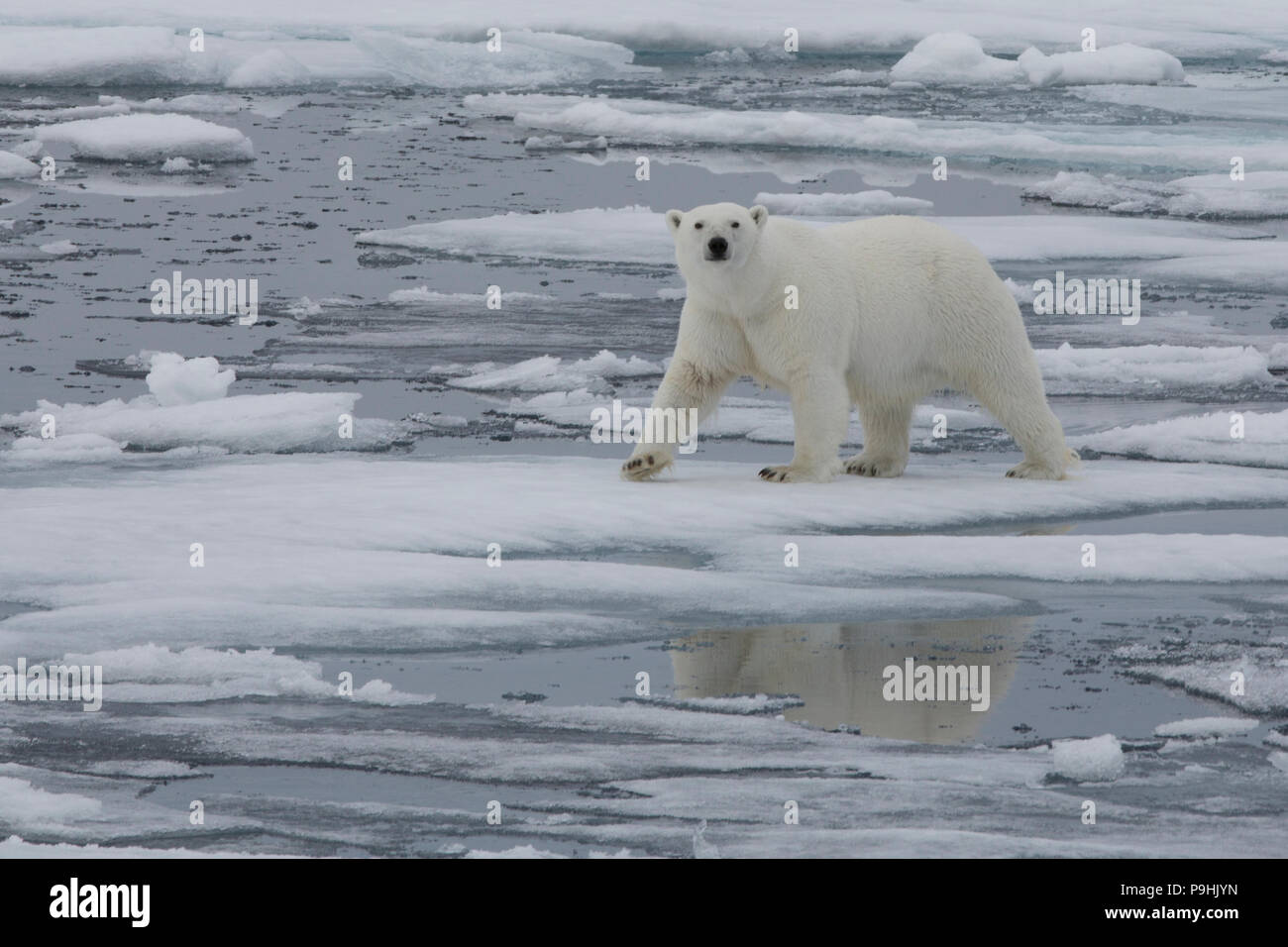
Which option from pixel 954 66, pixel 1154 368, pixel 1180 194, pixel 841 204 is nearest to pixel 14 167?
pixel 841 204

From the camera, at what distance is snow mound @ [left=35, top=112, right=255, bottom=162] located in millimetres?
13828

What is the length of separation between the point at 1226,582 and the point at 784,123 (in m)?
11.1

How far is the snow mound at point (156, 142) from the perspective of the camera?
13.8m

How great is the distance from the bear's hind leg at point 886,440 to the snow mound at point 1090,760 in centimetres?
260

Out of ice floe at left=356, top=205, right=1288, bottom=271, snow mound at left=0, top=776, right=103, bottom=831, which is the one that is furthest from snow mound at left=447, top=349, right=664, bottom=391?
snow mound at left=0, top=776, right=103, bottom=831

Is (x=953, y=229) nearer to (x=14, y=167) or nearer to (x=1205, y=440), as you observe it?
(x=1205, y=440)

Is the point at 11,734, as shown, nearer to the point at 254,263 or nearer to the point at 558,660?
the point at 558,660

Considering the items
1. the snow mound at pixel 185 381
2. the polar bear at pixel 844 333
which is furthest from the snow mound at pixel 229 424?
the polar bear at pixel 844 333

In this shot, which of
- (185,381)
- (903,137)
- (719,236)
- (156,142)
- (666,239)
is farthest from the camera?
(903,137)

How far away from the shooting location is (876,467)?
19.5 feet

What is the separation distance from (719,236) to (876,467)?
1073 mm

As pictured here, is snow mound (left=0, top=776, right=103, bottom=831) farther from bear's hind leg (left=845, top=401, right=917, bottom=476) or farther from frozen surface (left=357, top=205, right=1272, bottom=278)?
frozen surface (left=357, top=205, right=1272, bottom=278)

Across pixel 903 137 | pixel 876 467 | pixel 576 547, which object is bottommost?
pixel 576 547

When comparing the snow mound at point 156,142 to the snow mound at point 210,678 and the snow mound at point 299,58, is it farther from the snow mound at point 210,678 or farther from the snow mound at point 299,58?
the snow mound at point 210,678
